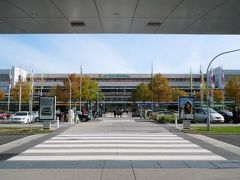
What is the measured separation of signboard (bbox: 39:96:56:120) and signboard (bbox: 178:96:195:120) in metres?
9.75

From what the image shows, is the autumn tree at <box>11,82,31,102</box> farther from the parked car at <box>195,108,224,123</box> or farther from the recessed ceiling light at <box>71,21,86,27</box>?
the recessed ceiling light at <box>71,21,86,27</box>

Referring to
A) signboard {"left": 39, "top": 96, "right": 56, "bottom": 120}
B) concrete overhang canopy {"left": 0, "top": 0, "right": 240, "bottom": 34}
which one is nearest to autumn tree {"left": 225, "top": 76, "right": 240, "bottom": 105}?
signboard {"left": 39, "top": 96, "right": 56, "bottom": 120}

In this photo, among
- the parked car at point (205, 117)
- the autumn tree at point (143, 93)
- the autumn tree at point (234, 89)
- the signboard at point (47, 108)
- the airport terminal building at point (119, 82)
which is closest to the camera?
the signboard at point (47, 108)

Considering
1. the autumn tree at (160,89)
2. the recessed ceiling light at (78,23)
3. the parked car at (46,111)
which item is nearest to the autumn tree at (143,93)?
the autumn tree at (160,89)

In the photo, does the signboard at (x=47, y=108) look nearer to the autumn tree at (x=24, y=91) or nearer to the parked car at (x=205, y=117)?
the parked car at (x=205, y=117)

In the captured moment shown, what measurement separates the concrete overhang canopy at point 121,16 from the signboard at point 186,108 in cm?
2034

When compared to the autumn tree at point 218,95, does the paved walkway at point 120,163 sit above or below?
below

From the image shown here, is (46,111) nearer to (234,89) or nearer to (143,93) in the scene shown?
(234,89)

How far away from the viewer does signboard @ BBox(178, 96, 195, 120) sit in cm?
3142

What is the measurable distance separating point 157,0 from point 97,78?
4886 inches

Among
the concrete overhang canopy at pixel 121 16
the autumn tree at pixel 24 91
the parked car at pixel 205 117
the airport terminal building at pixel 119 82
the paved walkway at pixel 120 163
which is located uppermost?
the airport terminal building at pixel 119 82

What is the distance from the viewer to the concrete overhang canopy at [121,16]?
841 centimetres

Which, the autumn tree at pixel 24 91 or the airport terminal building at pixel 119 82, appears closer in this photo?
the autumn tree at pixel 24 91
